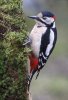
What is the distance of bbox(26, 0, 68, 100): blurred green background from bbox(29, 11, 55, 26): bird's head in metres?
4.67

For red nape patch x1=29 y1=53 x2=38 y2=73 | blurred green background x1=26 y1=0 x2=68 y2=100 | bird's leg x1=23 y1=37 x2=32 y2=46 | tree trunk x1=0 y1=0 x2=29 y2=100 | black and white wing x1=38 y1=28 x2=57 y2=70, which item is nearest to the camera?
tree trunk x1=0 y1=0 x2=29 y2=100

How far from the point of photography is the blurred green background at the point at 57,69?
444 inches

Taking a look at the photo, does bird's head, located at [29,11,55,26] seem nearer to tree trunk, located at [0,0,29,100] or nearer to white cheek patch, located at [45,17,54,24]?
white cheek patch, located at [45,17,54,24]

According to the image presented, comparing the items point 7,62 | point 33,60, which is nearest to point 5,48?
point 7,62

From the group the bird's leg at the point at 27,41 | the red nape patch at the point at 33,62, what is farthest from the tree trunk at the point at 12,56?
the red nape patch at the point at 33,62

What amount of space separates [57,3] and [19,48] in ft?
33.9

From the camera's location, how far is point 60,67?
12.9 metres

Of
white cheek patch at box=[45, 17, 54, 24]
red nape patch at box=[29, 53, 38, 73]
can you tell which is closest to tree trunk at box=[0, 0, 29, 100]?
red nape patch at box=[29, 53, 38, 73]

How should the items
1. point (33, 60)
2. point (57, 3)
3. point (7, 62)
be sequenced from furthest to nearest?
point (57, 3) < point (33, 60) < point (7, 62)

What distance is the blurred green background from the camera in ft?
37.0

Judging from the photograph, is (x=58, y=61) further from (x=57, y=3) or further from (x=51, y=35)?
(x=51, y=35)

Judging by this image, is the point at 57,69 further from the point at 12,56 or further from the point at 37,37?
the point at 12,56

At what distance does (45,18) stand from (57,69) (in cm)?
661

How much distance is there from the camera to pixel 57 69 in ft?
41.8
